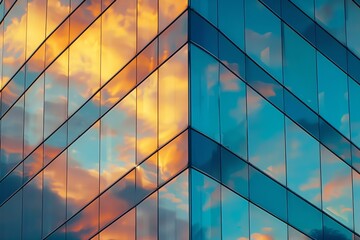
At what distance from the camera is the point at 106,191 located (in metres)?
23.0

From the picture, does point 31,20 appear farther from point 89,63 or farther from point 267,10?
point 267,10

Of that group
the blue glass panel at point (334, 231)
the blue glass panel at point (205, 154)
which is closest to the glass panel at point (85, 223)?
the blue glass panel at point (205, 154)

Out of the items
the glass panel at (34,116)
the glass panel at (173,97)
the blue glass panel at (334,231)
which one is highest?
the glass panel at (34,116)

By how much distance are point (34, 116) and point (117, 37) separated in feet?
19.1

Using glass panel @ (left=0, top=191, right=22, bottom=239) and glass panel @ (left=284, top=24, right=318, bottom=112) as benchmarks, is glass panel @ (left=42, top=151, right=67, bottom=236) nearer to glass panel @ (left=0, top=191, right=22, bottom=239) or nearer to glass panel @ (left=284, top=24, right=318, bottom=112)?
glass panel @ (left=0, top=191, right=22, bottom=239)

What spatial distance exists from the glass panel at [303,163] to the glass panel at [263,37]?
165 centimetres

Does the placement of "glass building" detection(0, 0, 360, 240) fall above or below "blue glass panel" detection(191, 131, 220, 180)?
above

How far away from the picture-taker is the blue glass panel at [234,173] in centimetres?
2111

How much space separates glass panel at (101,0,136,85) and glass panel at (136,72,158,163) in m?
1.47

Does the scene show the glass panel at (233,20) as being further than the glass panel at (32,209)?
No

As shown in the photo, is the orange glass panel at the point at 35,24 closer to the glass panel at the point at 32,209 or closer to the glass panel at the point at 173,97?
the glass panel at the point at 32,209

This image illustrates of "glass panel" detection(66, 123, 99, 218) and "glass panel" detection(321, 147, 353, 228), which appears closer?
"glass panel" detection(66, 123, 99, 218)

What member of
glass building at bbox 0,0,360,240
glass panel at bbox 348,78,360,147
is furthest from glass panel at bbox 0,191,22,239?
glass panel at bbox 348,78,360,147

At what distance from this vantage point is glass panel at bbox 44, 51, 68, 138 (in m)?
26.2
